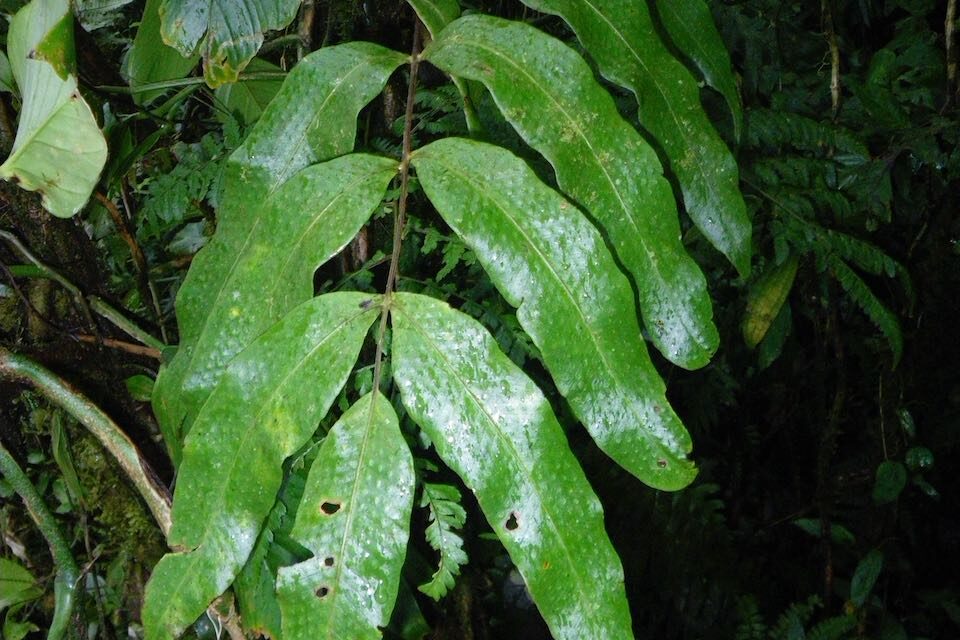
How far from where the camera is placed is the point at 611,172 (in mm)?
685

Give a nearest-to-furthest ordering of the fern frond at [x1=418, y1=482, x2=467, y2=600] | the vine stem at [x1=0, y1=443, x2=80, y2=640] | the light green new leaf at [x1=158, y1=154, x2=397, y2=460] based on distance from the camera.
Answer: the light green new leaf at [x1=158, y1=154, x2=397, y2=460], the fern frond at [x1=418, y1=482, x2=467, y2=600], the vine stem at [x1=0, y1=443, x2=80, y2=640]

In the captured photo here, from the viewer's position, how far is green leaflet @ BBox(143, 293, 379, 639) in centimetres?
64

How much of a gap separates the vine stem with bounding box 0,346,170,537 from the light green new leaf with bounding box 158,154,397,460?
0.40 meters

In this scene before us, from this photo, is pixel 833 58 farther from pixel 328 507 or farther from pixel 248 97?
pixel 328 507

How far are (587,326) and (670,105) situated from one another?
0.28 meters

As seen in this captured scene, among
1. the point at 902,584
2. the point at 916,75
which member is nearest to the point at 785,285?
the point at 916,75

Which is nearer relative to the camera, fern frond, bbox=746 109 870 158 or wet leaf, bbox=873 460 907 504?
fern frond, bbox=746 109 870 158

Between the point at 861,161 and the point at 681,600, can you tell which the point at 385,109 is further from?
the point at 681,600

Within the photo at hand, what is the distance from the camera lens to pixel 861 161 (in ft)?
5.11

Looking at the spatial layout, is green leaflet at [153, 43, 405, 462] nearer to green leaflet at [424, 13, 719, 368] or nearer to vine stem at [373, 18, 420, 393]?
vine stem at [373, 18, 420, 393]

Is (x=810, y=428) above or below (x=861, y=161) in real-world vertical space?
below

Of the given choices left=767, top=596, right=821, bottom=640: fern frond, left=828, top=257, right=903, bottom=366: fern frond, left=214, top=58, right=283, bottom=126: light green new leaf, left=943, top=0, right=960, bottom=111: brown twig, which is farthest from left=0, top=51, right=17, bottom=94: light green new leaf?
left=767, top=596, right=821, bottom=640: fern frond

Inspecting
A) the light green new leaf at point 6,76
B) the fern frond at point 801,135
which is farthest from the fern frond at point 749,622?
the light green new leaf at point 6,76

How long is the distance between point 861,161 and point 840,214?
149 millimetres
